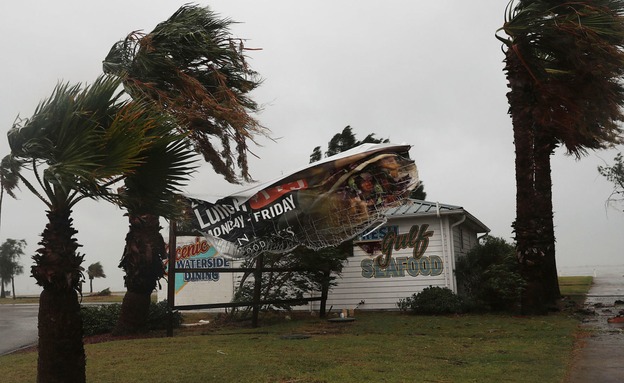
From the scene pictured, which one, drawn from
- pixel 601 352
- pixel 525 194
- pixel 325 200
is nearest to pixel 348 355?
pixel 325 200

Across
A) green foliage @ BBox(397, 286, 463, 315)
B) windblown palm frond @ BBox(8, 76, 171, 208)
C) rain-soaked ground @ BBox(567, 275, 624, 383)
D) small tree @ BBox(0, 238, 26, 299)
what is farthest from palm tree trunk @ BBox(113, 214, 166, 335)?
small tree @ BBox(0, 238, 26, 299)

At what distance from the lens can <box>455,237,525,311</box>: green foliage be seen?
16.1m

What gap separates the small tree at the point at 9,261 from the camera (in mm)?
54562

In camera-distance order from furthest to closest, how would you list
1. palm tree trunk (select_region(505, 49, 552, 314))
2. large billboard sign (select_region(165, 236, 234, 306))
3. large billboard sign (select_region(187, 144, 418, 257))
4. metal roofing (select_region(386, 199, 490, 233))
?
large billboard sign (select_region(165, 236, 234, 306)) < metal roofing (select_region(386, 199, 490, 233)) < palm tree trunk (select_region(505, 49, 552, 314)) < large billboard sign (select_region(187, 144, 418, 257))

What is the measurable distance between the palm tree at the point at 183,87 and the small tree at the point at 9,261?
47.8 metres

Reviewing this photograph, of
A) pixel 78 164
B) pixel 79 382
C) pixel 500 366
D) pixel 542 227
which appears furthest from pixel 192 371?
pixel 542 227

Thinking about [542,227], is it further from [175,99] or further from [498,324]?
[175,99]

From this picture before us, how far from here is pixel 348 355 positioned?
9492 millimetres

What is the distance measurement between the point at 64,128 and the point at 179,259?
13.5 metres

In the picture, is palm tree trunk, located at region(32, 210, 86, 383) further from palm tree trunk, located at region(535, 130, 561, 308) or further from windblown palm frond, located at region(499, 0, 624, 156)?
palm tree trunk, located at region(535, 130, 561, 308)

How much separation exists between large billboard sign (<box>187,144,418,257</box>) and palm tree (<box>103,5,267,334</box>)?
62.1 inches

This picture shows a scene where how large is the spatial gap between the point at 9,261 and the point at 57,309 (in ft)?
182

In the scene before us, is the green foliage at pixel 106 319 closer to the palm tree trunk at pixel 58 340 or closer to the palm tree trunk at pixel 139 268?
the palm tree trunk at pixel 139 268

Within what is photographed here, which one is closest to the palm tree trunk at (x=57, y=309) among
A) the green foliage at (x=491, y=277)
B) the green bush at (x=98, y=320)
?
the green bush at (x=98, y=320)
